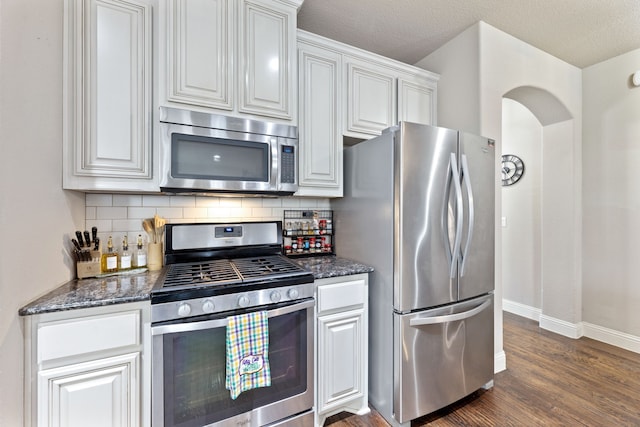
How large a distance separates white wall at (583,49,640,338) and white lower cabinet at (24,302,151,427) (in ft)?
12.8

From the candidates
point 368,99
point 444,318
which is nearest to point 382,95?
point 368,99

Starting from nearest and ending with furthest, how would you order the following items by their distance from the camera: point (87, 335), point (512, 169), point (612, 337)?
1. point (87, 335)
2. point (612, 337)
3. point (512, 169)

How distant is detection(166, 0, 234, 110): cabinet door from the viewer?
4.95ft

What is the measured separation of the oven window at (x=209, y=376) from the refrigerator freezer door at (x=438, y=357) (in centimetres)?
62

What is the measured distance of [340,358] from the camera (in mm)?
1642

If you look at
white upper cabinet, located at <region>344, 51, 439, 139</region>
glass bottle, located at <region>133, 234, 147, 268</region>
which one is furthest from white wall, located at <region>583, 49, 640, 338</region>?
glass bottle, located at <region>133, 234, 147, 268</region>

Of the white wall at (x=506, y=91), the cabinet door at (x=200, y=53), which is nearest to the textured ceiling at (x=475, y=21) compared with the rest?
the white wall at (x=506, y=91)

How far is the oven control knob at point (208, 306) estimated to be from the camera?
125cm

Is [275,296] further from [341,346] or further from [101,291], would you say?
[101,291]

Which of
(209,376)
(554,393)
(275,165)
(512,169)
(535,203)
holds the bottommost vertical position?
(554,393)

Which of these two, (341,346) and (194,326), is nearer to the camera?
(194,326)

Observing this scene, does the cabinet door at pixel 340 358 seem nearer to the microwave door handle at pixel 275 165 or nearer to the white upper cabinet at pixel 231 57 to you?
the microwave door handle at pixel 275 165

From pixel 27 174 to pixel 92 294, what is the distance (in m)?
0.55

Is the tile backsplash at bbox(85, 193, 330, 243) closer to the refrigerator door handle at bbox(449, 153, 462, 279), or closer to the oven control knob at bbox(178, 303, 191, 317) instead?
the oven control knob at bbox(178, 303, 191, 317)
